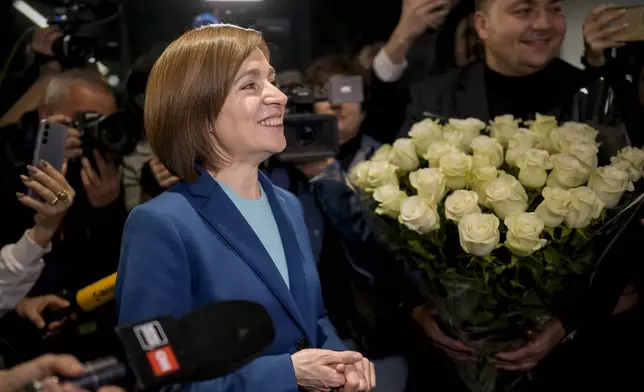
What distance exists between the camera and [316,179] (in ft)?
5.21

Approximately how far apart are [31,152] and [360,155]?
2.62ft

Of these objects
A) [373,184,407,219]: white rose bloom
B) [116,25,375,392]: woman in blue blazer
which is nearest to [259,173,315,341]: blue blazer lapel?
[116,25,375,392]: woman in blue blazer

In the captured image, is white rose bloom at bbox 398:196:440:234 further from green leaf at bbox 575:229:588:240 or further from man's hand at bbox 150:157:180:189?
man's hand at bbox 150:157:180:189

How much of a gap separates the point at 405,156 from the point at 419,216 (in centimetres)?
19

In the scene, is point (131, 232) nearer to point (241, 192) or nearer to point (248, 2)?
point (241, 192)

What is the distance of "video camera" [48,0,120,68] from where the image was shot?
152 centimetres

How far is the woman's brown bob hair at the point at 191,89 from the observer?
3.38 ft

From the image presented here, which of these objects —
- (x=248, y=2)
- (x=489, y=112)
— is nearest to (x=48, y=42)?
(x=248, y=2)

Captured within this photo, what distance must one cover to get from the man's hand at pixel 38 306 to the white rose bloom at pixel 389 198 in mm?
764

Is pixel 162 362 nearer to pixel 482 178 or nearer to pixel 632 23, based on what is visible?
pixel 482 178

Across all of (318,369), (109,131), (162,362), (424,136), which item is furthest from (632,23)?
(162,362)

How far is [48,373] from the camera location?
0.80m

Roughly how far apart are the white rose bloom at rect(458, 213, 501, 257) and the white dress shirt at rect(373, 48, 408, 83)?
0.57m

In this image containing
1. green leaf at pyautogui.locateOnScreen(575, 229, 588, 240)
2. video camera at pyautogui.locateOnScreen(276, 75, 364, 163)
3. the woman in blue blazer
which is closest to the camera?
the woman in blue blazer
